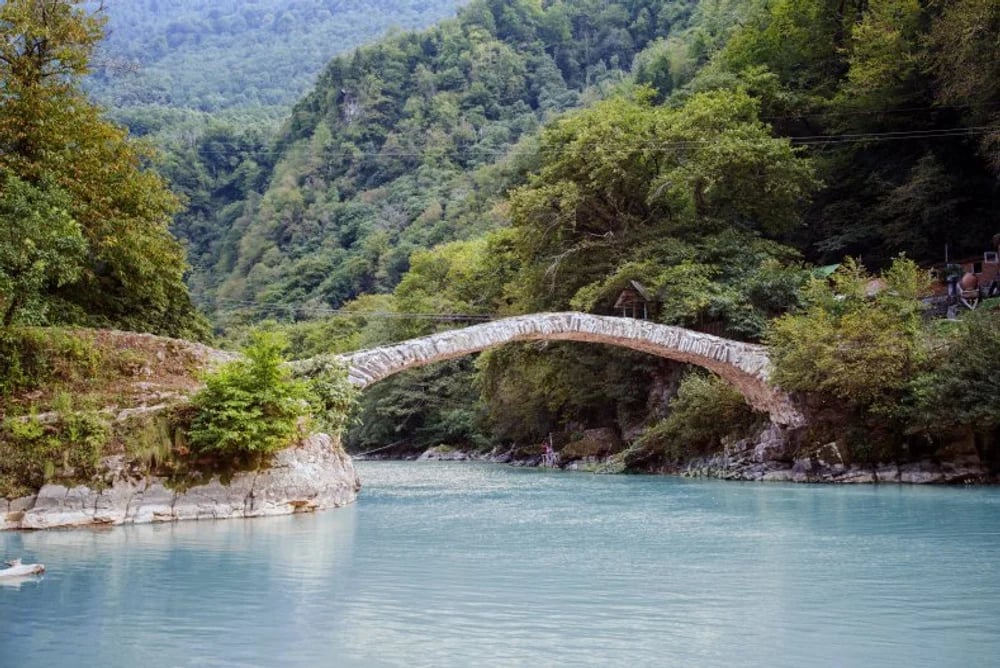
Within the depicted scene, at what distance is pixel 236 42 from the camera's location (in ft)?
550

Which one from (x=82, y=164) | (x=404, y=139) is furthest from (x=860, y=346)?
(x=404, y=139)

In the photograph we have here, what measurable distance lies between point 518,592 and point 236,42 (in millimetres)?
171970

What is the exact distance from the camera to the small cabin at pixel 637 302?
29969mm

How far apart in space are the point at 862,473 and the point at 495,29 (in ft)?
314

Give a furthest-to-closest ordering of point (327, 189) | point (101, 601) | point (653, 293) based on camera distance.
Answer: point (327, 189)
point (653, 293)
point (101, 601)

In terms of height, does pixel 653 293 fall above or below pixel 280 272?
below

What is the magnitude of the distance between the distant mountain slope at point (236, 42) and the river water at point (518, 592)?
124182mm

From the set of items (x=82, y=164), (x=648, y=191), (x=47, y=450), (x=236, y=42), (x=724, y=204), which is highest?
(x=236, y=42)

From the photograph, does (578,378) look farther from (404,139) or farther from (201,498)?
(404,139)

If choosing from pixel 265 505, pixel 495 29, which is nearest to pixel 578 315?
pixel 265 505

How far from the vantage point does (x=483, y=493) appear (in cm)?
2302

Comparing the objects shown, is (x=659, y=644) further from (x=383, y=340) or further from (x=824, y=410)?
(x=383, y=340)

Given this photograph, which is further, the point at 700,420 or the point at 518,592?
the point at 700,420

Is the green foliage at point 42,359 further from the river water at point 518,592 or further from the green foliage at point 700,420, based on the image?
the green foliage at point 700,420
